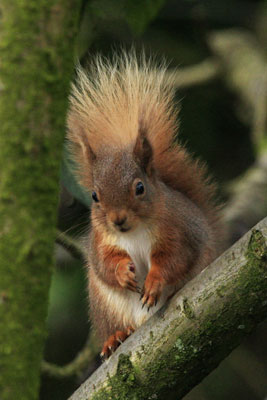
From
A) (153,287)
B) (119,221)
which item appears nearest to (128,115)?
(119,221)

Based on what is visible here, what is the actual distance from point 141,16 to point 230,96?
1779mm

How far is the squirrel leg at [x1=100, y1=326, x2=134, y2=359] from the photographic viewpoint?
7.14 feet

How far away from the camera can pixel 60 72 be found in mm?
1524

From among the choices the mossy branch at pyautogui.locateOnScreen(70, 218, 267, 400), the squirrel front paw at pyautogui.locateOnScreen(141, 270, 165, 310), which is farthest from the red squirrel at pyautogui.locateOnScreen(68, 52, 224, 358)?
the mossy branch at pyautogui.locateOnScreen(70, 218, 267, 400)

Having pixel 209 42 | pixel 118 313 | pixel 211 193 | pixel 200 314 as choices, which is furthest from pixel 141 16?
pixel 209 42

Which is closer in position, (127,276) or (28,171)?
(28,171)

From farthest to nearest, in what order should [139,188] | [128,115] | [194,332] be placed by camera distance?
[128,115], [139,188], [194,332]

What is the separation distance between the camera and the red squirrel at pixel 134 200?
2.13m

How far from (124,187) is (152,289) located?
290mm

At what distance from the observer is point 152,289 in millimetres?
2035

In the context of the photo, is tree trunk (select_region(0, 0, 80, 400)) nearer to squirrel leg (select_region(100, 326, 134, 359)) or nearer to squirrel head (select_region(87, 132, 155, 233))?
squirrel head (select_region(87, 132, 155, 233))

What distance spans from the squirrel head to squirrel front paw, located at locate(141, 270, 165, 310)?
148mm

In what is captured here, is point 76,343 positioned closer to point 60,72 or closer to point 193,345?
point 193,345

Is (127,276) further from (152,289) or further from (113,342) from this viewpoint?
(113,342)
